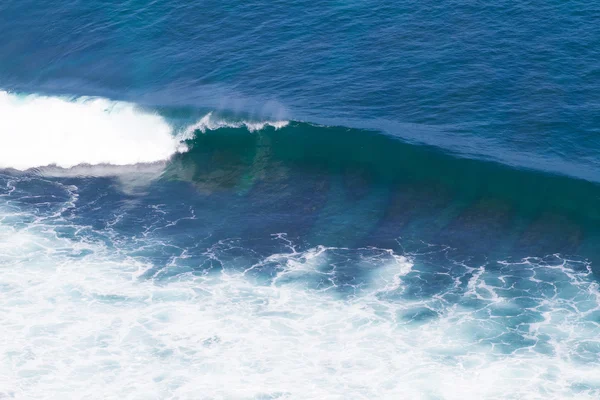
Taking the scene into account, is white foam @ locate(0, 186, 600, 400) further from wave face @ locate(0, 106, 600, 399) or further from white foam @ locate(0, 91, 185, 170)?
white foam @ locate(0, 91, 185, 170)

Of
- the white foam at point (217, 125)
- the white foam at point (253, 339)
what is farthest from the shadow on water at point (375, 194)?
the white foam at point (253, 339)

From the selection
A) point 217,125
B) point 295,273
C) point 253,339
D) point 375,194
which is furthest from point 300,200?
point 253,339

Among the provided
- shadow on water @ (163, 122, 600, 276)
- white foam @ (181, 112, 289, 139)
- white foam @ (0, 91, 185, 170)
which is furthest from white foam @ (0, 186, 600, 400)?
white foam @ (181, 112, 289, 139)

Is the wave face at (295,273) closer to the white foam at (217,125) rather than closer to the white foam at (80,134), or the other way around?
the white foam at (217,125)

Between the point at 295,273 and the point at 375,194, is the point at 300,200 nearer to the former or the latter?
the point at 375,194

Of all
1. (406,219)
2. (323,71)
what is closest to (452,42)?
(323,71)
